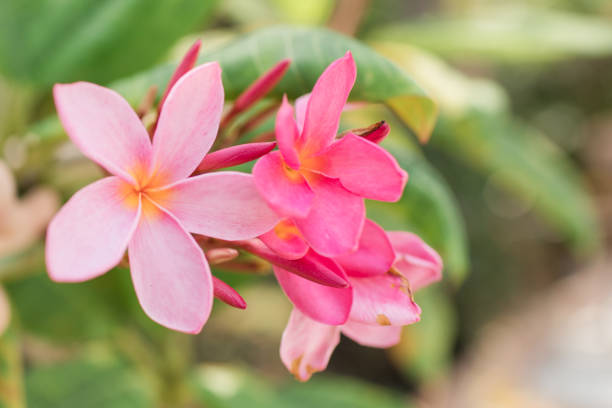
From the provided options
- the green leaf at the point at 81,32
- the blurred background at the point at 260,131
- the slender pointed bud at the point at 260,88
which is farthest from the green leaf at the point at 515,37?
the slender pointed bud at the point at 260,88

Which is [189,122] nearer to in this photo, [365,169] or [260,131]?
[365,169]

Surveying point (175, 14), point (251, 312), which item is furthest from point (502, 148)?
point (251, 312)

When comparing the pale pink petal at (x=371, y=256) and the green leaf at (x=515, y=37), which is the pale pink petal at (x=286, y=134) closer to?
the pale pink petal at (x=371, y=256)

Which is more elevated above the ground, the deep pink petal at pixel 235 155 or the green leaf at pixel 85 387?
the deep pink petal at pixel 235 155

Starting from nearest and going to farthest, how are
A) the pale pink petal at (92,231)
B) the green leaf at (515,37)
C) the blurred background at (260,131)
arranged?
the pale pink petal at (92,231)
the blurred background at (260,131)
the green leaf at (515,37)

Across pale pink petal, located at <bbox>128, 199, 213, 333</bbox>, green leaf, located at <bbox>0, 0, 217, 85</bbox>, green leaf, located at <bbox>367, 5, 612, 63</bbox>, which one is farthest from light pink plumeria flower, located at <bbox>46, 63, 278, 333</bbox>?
green leaf, located at <bbox>367, 5, 612, 63</bbox>

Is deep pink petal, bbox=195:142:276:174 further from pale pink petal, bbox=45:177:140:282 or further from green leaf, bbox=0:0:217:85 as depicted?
green leaf, bbox=0:0:217:85

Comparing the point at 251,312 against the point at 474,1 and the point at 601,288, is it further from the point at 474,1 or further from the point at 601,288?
the point at 474,1

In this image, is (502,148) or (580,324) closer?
(502,148)
